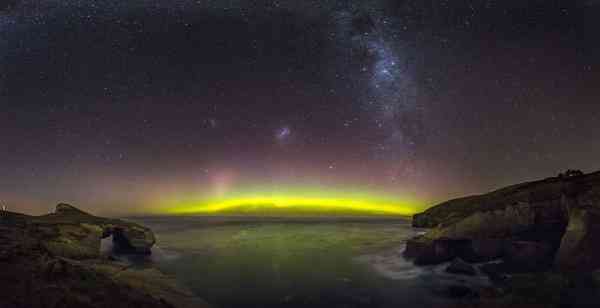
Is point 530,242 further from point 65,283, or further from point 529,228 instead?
point 65,283

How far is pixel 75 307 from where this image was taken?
949 cm

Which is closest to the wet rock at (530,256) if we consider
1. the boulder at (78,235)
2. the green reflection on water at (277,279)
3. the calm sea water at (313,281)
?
the calm sea water at (313,281)

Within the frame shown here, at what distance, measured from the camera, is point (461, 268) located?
68.2 feet

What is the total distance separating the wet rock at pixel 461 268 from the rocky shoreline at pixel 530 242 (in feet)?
0.19

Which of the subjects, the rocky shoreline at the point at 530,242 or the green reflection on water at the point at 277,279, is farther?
the green reflection on water at the point at 277,279

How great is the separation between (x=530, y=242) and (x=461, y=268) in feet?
14.4

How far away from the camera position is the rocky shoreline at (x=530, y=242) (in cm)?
1492

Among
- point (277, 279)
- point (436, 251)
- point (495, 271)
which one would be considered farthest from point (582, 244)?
point (277, 279)

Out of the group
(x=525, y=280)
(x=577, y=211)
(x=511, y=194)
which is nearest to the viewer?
(x=525, y=280)

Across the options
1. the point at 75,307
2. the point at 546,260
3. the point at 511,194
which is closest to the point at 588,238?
the point at 546,260

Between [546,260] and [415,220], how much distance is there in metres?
11.4

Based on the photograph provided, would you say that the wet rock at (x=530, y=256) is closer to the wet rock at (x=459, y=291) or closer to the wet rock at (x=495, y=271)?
the wet rock at (x=495, y=271)

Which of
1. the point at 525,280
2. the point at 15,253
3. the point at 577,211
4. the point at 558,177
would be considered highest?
the point at 558,177

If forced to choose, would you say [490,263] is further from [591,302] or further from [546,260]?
[591,302]
